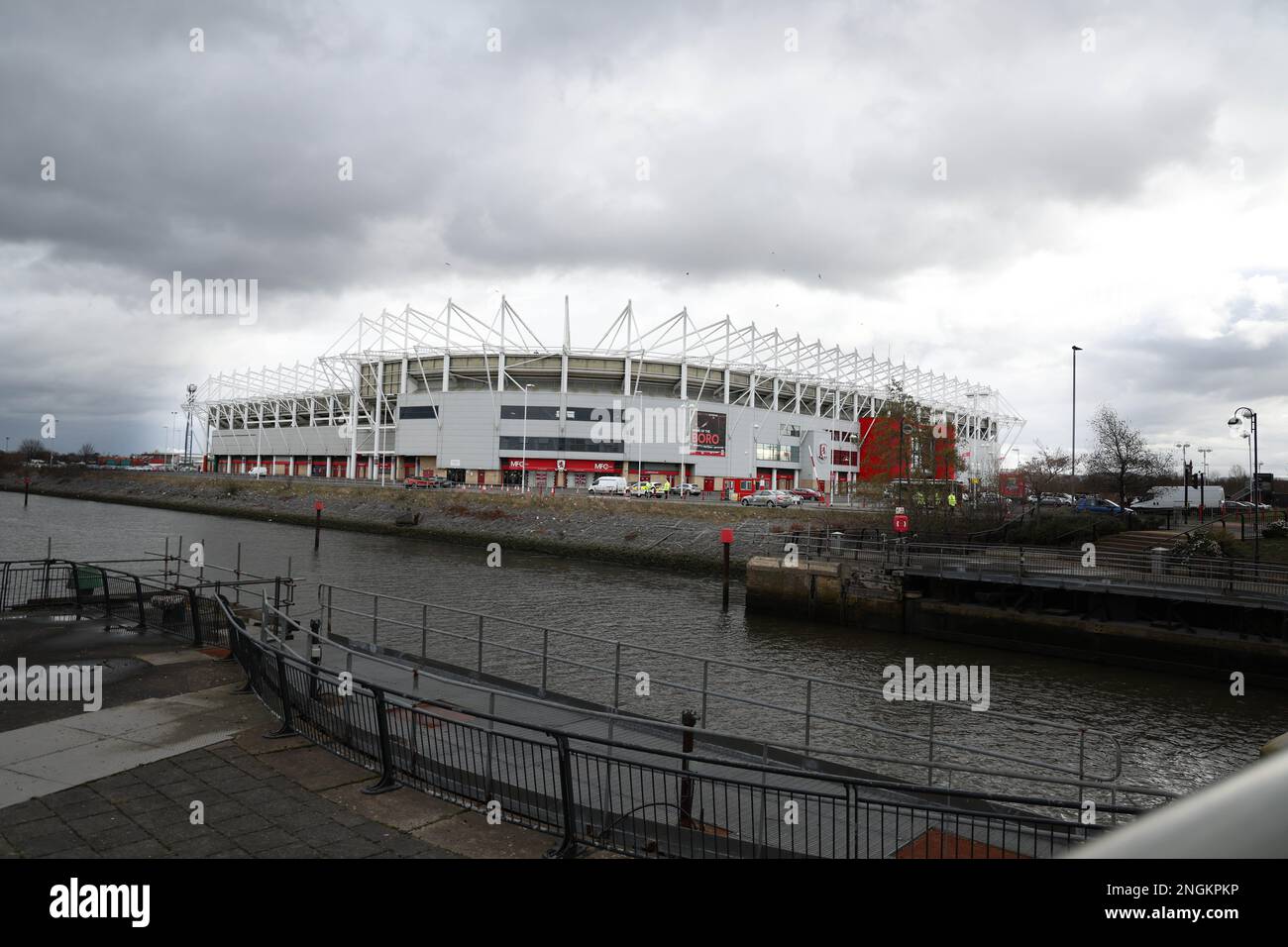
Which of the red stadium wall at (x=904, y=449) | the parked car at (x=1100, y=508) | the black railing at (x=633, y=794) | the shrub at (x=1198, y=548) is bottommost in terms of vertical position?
the black railing at (x=633, y=794)

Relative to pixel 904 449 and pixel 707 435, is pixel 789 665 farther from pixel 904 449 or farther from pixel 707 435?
pixel 707 435

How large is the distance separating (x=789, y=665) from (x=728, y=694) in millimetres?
10604

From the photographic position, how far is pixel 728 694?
555 inches

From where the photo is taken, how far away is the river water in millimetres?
16922

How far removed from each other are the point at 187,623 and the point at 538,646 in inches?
411

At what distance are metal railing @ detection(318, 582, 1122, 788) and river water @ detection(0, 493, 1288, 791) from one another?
0.09 meters

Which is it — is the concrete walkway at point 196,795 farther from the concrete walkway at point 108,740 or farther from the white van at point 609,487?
the white van at point 609,487

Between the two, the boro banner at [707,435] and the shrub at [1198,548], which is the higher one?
the boro banner at [707,435]

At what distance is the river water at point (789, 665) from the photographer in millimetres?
16922

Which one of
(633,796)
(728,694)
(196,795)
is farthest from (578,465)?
(196,795)

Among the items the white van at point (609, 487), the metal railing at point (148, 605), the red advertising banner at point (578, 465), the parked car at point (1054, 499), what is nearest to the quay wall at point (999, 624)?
the metal railing at point (148, 605)

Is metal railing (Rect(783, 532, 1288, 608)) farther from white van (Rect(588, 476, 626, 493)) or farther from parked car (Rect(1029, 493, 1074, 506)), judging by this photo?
white van (Rect(588, 476, 626, 493))

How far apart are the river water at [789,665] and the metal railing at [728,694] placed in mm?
94

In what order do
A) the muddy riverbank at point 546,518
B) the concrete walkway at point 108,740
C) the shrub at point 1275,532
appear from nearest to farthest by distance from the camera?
1. the concrete walkway at point 108,740
2. the shrub at point 1275,532
3. the muddy riverbank at point 546,518
